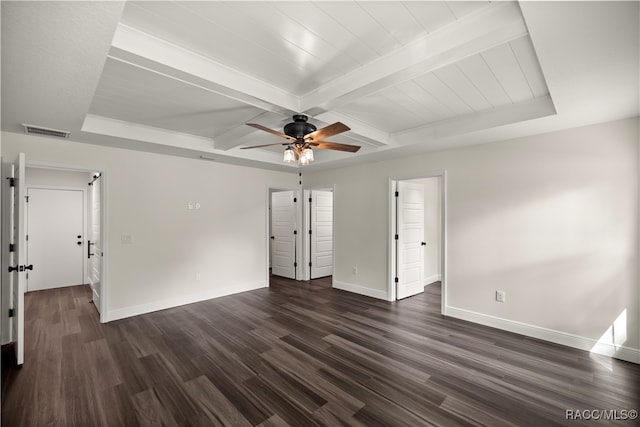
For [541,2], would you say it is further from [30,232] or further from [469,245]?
[30,232]

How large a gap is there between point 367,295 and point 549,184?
10.5 ft

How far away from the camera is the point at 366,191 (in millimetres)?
5117

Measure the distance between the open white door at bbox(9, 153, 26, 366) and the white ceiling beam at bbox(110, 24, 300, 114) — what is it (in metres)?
2.03

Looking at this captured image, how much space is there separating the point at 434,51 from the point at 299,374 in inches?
112

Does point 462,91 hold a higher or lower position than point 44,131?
higher

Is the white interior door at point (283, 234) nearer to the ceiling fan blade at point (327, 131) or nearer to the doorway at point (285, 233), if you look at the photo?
the doorway at point (285, 233)

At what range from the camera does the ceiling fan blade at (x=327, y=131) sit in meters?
2.42

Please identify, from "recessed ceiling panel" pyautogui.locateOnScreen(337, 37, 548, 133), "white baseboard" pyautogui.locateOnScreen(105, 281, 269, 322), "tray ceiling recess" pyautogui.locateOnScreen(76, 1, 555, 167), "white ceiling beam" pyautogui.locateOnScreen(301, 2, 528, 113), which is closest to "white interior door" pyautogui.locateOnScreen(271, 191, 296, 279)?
"white baseboard" pyautogui.locateOnScreen(105, 281, 269, 322)

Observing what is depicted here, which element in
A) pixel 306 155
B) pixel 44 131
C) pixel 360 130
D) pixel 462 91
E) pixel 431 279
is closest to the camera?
pixel 462 91

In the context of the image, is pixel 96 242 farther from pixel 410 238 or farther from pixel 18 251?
pixel 410 238

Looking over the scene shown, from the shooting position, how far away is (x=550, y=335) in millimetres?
3207

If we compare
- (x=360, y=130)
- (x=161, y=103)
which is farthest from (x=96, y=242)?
(x=360, y=130)

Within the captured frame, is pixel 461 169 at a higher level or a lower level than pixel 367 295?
higher

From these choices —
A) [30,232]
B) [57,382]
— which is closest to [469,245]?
[57,382]
